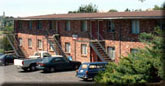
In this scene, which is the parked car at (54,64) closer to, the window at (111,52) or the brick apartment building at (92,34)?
the brick apartment building at (92,34)

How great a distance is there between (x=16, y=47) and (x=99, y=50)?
59.3 ft

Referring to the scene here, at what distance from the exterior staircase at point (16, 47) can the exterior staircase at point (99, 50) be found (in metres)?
15.8

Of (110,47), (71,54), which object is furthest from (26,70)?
(110,47)

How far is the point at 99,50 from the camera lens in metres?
27.3

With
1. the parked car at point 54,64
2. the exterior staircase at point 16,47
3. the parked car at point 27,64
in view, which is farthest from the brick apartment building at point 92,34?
the parked car at point 27,64

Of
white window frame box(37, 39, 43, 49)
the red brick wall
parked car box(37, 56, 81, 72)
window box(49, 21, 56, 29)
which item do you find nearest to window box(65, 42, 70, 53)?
the red brick wall

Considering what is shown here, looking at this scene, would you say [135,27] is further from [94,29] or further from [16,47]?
[16,47]

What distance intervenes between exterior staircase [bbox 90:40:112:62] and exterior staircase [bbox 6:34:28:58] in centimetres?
1579

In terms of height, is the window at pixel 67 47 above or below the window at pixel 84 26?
below

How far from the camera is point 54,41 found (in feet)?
112

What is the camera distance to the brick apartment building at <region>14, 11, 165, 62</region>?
24.2m

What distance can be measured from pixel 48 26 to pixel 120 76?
23649mm

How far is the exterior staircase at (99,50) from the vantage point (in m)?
26.6

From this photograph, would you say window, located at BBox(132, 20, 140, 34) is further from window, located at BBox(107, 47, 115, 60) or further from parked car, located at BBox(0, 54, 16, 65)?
parked car, located at BBox(0, 54, 16, 65)
